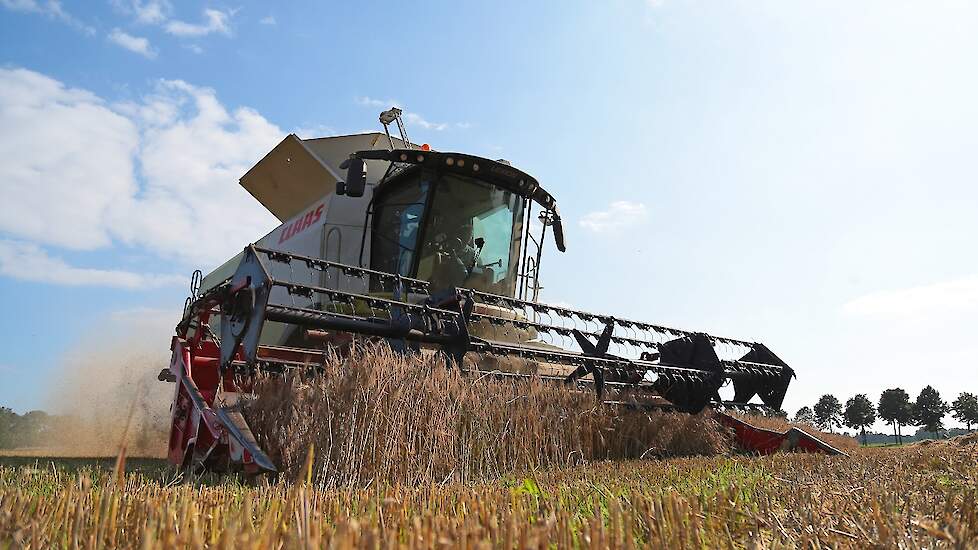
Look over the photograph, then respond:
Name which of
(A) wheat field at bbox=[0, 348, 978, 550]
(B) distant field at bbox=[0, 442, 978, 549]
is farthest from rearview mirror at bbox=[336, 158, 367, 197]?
(B) distant field at bbox=[0, 442, 978, 549]

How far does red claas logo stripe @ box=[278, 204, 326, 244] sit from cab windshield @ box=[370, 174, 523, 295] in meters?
0.86

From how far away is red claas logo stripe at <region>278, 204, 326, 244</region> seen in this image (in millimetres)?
6898

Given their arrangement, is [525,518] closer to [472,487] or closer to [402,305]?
[472,487]

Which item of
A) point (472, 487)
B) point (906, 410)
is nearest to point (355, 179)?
point (472, 487)

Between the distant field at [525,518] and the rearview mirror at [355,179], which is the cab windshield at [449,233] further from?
the distant field at [525,518]

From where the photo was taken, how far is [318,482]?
2797 mm

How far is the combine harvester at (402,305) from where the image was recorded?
383 cm

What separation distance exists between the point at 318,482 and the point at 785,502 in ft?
6.25

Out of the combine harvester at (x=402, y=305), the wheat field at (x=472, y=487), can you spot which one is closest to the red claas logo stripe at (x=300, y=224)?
the combine harvester at (x=402, y=305)

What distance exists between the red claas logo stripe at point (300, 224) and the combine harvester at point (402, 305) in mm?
21

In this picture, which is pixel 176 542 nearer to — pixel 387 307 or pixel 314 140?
pixel 387 307

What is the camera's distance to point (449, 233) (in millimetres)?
6109

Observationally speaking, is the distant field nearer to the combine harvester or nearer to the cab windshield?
the combine harvester

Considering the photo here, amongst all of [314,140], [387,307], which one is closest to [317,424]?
[387,307]
